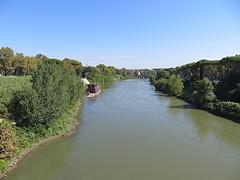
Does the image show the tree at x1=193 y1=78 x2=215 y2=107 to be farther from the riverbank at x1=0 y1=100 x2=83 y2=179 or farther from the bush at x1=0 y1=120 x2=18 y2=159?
the bush at x1=0 y1=120 x2=18 y2=159

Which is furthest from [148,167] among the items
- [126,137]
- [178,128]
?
[178,128]

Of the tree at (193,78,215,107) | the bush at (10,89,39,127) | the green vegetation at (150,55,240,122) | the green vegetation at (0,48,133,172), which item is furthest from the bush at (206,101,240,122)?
the bush at (10,89,39,127)

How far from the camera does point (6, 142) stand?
15742mm

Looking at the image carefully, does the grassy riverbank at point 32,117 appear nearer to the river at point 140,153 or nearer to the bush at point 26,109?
the bush at point 26,109

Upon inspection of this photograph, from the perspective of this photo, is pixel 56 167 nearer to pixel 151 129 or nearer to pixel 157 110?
pixel 151 129

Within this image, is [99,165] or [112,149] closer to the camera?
[99,165]

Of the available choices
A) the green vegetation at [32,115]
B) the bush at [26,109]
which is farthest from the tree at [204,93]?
the bush at [26,109]

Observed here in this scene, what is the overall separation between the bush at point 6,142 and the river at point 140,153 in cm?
81

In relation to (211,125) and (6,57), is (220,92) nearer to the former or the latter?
(211,125)

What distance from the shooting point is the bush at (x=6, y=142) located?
1565cm

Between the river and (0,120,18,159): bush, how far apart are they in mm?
811

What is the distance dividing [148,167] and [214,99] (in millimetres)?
23219

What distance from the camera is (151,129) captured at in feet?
85.6

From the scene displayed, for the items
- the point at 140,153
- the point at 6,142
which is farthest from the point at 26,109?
the point at 140,153
